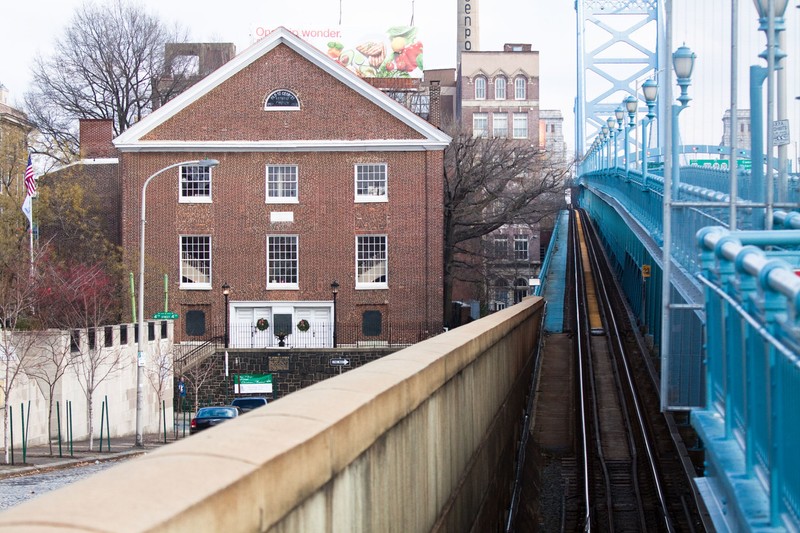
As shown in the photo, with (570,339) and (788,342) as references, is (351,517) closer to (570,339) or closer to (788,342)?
(788,342)

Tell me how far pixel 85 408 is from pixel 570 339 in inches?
611

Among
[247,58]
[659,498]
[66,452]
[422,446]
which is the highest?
[247,58]

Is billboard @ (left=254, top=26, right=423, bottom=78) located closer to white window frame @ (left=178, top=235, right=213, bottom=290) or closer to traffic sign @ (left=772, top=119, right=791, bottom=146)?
white window frame @ (left=178, top=235, right=213, bottom=290)

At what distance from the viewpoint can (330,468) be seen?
180 inches

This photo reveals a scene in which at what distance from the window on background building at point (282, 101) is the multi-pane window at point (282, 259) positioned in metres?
5.48

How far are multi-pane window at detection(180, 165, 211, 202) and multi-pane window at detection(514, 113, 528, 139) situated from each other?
2471 inches

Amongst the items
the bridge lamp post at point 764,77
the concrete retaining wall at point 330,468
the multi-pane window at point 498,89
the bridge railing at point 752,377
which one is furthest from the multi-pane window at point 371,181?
the multi-pane window at point 498,89

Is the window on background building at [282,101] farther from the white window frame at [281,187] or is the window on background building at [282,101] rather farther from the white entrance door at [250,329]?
the white entrance door at [250,329]

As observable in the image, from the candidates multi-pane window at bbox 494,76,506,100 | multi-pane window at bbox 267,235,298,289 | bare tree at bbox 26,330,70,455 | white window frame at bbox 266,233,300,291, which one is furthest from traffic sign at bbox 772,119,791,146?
multi-pane window at bbox 494,76,506,100

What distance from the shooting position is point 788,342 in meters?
4.84

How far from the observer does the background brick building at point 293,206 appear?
161 ft

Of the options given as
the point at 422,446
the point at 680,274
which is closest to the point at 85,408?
the point at 680,274

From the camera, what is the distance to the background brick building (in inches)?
1930

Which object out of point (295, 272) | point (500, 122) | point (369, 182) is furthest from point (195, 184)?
point (500, 122)
